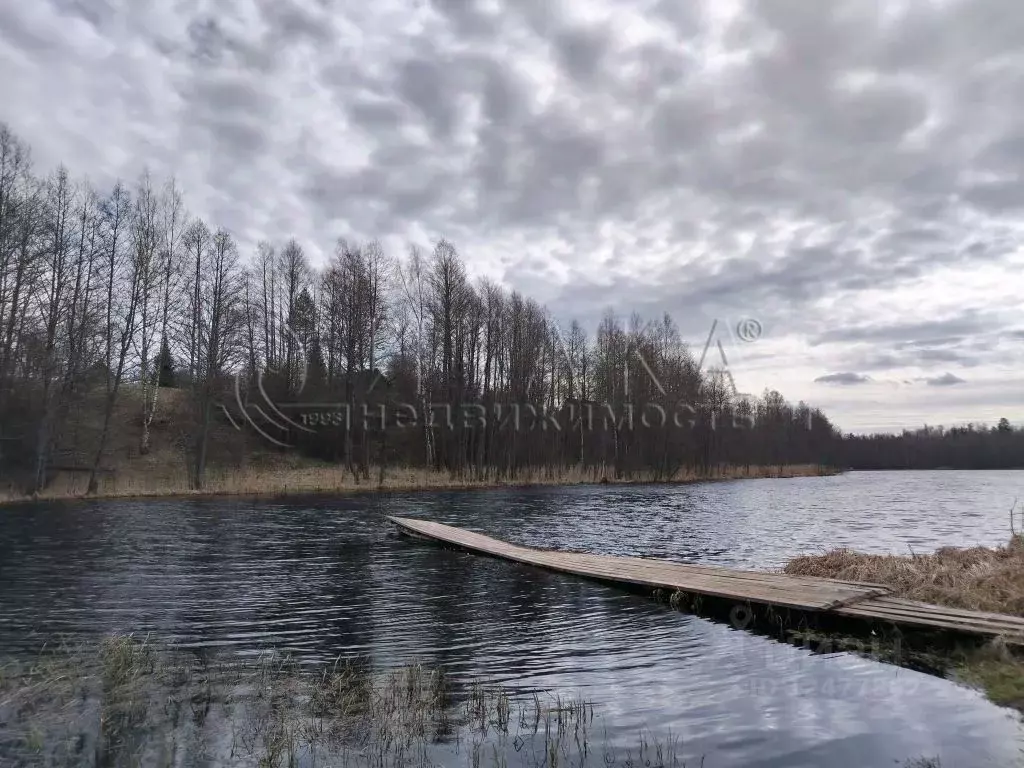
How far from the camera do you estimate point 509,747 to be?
221 inches

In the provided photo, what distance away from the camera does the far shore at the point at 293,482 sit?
3334cm

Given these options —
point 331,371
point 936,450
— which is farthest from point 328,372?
point 936,450

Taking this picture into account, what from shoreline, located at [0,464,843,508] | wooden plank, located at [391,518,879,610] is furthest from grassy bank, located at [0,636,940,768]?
shoreline, located at [0,464,843,508]

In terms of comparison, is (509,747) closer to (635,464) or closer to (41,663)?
(41,663)

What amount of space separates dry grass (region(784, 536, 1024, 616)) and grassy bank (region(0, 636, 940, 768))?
462 cm

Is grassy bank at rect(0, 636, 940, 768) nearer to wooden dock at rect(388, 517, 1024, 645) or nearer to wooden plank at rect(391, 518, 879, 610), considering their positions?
wooden dock at rect(388, 517, 1024, 645)

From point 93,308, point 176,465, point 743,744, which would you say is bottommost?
point 743,744

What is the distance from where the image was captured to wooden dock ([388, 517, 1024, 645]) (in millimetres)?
8062

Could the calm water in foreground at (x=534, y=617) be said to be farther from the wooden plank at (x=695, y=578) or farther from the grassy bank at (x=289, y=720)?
the wooden plank at (x=695, y=578)

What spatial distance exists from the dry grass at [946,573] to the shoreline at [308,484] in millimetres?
28450

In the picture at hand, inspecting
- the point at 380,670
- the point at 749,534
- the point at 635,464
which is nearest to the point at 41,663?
the point at 380,670

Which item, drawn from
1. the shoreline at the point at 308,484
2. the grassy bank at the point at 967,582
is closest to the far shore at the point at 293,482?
the shoreline at the point at 308,484

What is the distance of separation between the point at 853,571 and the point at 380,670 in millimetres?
8223

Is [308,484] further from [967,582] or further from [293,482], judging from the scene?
[967,582]
